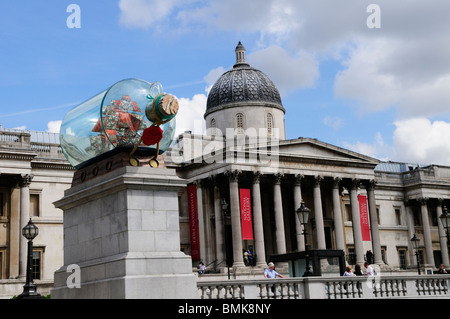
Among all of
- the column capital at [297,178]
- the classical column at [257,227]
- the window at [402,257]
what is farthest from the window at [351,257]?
Answer: the classical column at [257,227]

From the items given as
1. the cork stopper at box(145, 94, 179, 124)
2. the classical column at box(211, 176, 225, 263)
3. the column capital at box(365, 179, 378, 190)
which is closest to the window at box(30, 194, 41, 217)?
the classical column at box(211, 176, 225, 263)

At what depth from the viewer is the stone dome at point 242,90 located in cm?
5794

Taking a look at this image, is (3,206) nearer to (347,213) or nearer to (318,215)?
(318,215)

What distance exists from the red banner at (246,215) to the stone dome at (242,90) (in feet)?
40.5

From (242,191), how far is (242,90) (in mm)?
13486

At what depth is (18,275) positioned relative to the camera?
143 ft

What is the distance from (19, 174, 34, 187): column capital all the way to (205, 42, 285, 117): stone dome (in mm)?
20171

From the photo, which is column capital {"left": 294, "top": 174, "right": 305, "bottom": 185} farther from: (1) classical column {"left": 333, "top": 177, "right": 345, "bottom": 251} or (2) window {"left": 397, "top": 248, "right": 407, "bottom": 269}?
(2) window {"left": 397, "top": 248, "right": 407, "bottom": 269}

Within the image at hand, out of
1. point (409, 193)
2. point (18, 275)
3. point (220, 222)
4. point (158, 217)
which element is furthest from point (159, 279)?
point (409, 193)

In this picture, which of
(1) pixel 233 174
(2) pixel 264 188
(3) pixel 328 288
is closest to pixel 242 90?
(2) pixel 264 188

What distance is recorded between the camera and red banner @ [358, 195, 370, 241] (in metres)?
55.4

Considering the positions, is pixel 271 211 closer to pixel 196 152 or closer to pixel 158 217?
pixel 196 152
